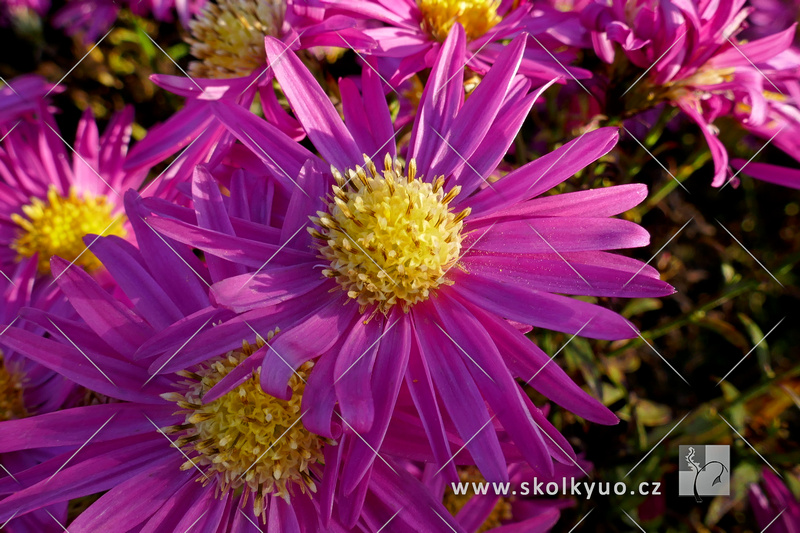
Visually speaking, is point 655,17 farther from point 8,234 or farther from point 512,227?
point 8,234

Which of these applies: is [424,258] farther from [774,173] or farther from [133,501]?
[774,173]

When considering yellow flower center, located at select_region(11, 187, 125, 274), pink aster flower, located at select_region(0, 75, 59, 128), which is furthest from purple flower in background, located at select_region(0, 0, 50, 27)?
yellow flower center, located at select_region(11, 187, 125, 274)

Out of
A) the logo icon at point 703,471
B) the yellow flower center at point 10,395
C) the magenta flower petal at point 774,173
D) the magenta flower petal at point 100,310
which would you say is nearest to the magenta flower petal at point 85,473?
the magenta flower petal at point 100,310

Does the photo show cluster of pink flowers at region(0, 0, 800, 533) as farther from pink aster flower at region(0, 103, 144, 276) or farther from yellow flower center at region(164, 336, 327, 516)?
pink aster flower at region(0, 103, 144, 276)

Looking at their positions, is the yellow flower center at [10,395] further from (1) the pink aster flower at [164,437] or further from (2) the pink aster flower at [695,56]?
(2) the pink aster flower at [695,56]

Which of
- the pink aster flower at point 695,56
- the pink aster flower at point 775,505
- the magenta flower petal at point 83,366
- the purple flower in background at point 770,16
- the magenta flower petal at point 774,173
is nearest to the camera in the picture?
the magenta flower petal at point 83,366

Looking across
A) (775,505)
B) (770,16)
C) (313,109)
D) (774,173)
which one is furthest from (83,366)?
(770,16)
